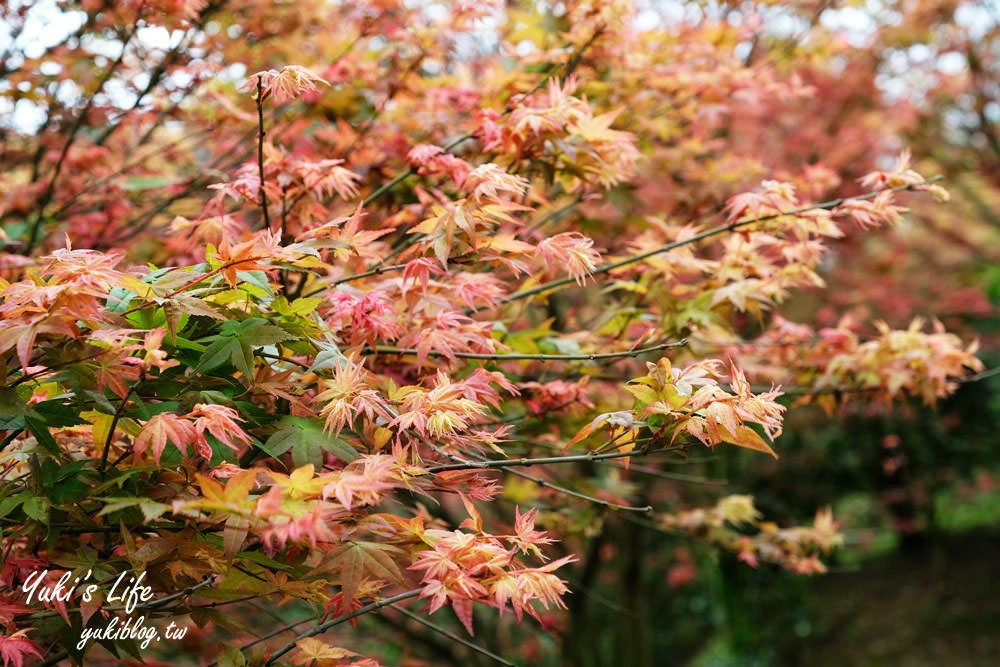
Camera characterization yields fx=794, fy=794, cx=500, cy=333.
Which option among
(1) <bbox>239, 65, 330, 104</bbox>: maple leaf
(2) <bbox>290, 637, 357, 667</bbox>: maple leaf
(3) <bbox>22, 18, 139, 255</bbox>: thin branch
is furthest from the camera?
(3) <bbox>22, 18, 139, 255</bbox>: thin branch

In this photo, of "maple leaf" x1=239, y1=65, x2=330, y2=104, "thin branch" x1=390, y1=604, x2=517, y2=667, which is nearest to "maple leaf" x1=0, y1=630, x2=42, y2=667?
"thin branch" x1=390, y1=604, x2=517, y2=667

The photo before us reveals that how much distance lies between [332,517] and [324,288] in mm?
997

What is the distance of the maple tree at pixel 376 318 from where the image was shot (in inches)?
69.4

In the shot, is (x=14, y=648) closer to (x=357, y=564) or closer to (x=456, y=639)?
(x=357, y=564)

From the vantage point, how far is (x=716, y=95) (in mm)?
4008

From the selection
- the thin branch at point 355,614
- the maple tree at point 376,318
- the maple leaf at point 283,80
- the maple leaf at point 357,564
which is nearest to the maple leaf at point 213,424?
the maple tree at point 376,318

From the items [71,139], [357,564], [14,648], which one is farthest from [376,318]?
[71,139]

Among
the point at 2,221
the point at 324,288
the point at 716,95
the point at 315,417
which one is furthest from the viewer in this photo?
the point at 716,95

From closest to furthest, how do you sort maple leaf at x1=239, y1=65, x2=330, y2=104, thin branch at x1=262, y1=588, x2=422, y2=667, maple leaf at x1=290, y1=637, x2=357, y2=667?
thin branch at x1=262, y1=588, x2=422, y2=667
maple leaf at x1=290, y1=637, x2=357, y2=667
maple leaf at x1=239, y1=65, x2=330, y2=104

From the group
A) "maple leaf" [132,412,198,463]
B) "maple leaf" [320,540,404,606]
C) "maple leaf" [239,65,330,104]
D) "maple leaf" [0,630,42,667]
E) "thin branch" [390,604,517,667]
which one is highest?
"maple leaf" [239,65,330,104]

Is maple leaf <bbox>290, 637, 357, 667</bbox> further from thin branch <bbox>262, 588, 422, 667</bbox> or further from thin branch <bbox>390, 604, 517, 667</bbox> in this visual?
thin branch <bbox>390, 604, 517, 667</bbox>

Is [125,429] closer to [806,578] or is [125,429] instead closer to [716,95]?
[716,95]

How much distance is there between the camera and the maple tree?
1.76m

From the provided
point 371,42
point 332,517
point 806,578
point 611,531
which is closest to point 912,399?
point 806,578
